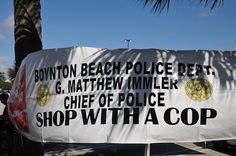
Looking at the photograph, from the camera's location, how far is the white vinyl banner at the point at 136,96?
5.28m

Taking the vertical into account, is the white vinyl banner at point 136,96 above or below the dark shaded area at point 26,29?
below

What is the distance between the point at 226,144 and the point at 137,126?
20.4 ft

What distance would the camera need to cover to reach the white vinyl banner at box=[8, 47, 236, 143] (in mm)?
5277

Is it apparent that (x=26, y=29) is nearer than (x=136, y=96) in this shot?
No

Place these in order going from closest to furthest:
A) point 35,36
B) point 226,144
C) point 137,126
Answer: point 137,126 → point 35,36 → point 226,144

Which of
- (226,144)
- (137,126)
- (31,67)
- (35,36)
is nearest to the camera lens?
(137,126)

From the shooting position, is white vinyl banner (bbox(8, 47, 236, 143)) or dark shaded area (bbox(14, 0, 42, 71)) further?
dark shaded area (bbox(14, 0, 42, 71))

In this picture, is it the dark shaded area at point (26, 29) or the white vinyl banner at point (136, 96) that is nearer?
the white vinyl banner at point (136, 96)

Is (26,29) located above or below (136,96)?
above

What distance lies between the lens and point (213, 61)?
548cm

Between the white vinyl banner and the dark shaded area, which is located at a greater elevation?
the dark shaded area

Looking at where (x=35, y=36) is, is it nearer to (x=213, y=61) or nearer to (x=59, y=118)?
(x=59, y=118)

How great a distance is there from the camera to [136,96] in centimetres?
527

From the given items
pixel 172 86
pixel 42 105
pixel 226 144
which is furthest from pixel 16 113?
pixel 226 144
